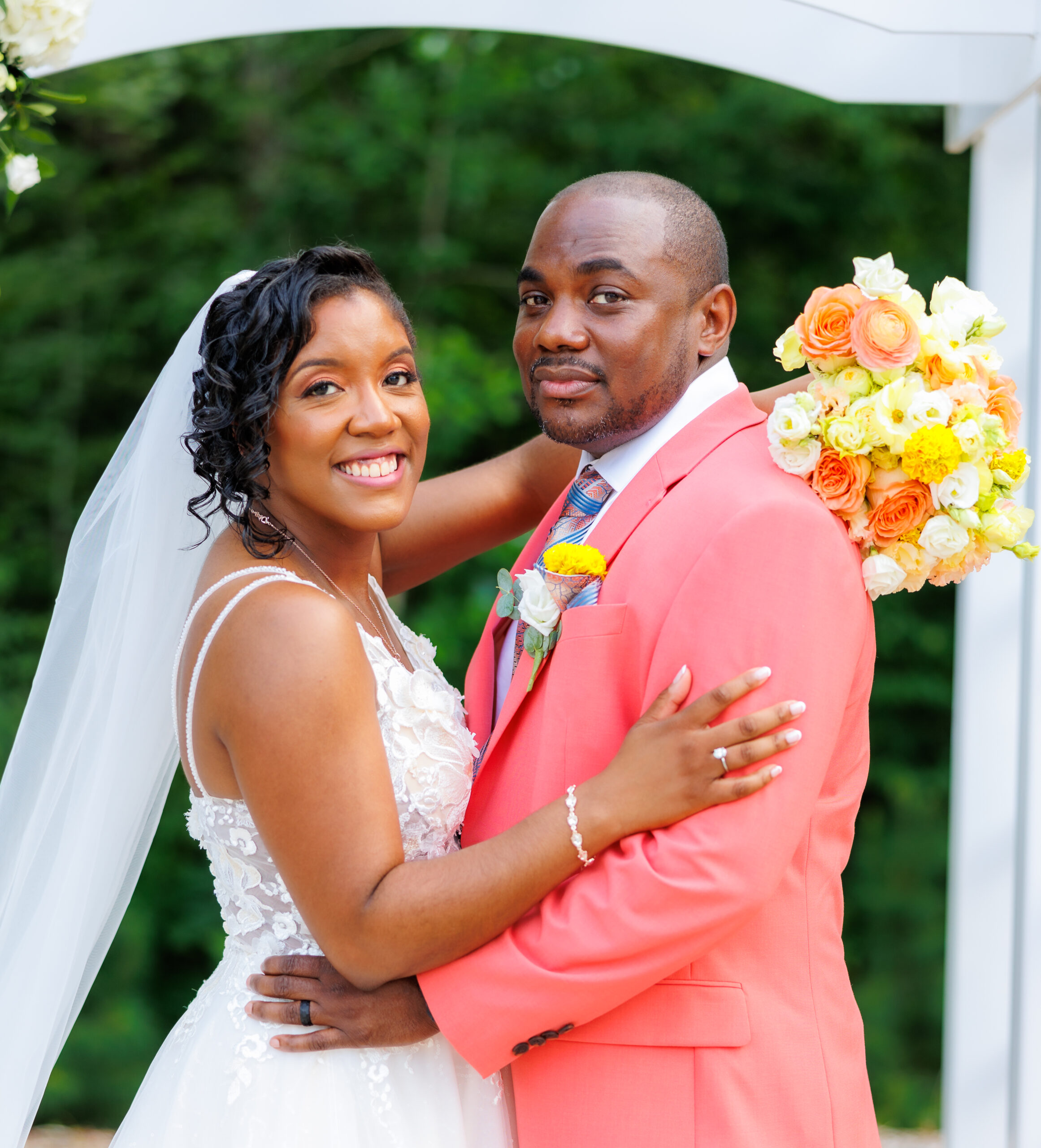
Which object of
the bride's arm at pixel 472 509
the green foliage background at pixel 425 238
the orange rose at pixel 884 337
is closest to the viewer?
the orange rose at pixel 884 337

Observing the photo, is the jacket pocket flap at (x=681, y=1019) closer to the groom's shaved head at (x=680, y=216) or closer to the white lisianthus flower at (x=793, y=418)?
the white lisianthus flower at (x=793, y=418)

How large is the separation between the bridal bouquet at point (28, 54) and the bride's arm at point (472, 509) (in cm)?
132

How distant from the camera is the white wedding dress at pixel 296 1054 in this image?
251 cm

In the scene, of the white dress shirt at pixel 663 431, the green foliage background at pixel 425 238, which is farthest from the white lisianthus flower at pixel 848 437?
the green foliage background at pixel 425 238

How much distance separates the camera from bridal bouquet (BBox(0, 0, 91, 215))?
8.48ft

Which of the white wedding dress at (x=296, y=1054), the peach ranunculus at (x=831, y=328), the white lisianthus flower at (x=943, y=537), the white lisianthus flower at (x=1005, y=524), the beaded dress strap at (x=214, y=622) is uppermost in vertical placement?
the peach ranunculus at (x=831, y=328)

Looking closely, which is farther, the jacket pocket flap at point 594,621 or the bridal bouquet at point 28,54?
the bridal bouquet at point 28,54

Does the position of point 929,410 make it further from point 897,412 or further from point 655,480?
point 655,480

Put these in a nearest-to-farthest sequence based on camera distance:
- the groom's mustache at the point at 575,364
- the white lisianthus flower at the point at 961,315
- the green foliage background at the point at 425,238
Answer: the white lisianthus flower at the point at 961,315
the groom's mustache at the point at 575,364
the green foliage background at the point at 425,238

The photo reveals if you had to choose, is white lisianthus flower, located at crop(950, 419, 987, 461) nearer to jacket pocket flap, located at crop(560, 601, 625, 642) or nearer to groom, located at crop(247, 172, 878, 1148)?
groom, located at crop(247, 172, 878, 1148)

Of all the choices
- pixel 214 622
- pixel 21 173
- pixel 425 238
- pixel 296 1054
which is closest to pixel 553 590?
pixel 214 622

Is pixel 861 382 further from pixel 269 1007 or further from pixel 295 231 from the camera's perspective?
pixel 295 231

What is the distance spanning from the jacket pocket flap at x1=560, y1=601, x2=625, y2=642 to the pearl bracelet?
32 cm

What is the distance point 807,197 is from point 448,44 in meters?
2.32
